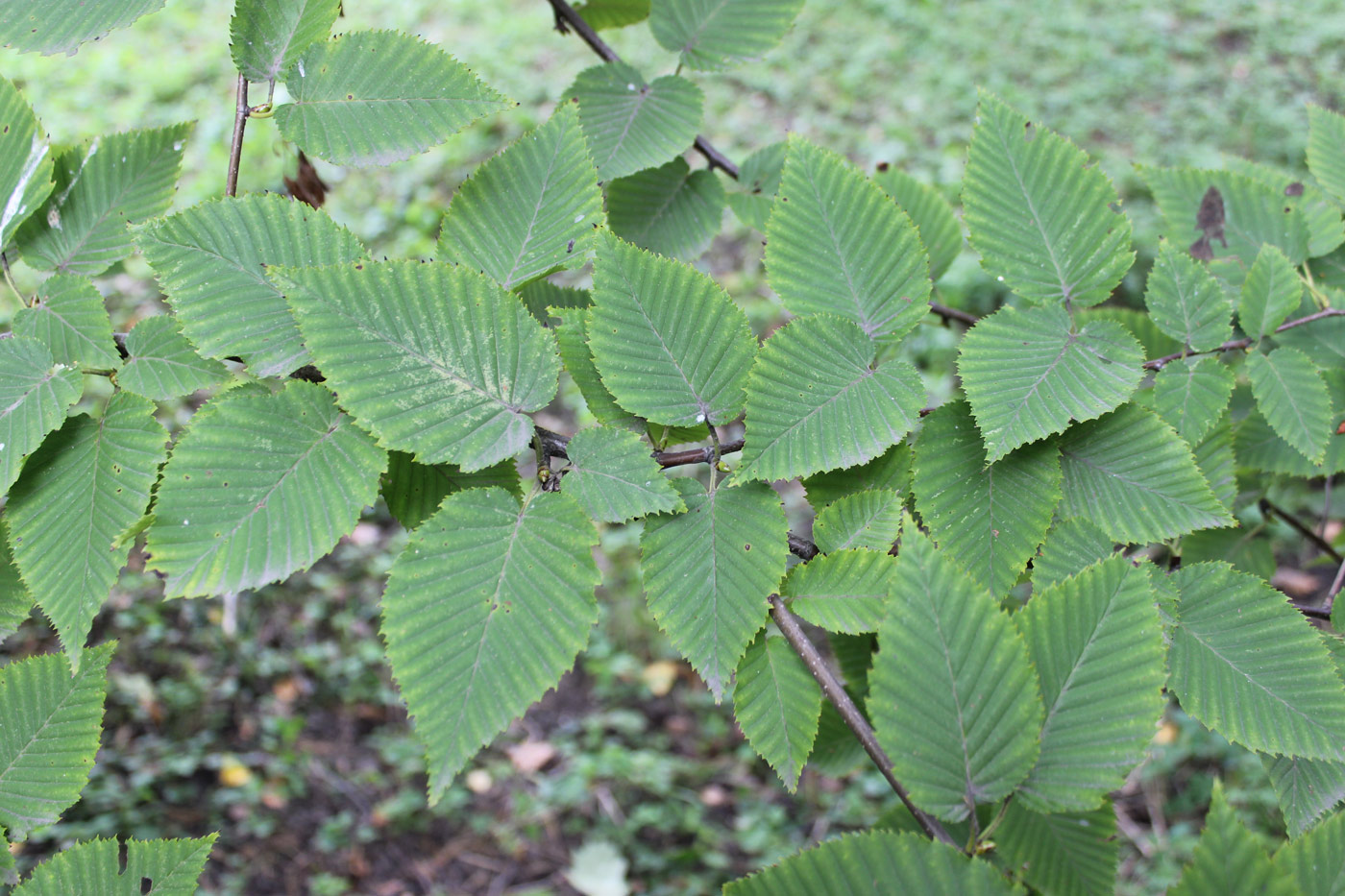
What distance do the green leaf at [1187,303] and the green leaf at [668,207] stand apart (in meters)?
0.58

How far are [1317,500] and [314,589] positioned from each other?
9.98ft

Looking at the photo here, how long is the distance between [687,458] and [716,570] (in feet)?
0.40

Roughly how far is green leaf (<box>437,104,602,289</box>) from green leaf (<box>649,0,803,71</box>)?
39cm

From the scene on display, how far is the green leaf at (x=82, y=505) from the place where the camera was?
756mm

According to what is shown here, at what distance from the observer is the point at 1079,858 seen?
824mm

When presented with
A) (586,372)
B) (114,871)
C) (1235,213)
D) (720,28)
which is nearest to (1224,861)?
(586,372)

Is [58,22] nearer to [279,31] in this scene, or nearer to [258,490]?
[279,31]

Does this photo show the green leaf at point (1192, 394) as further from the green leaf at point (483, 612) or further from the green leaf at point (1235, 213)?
the green leaf at point (483, 612)

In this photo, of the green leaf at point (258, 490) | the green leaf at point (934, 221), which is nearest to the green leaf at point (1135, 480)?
the green leaf at point (934, 221)

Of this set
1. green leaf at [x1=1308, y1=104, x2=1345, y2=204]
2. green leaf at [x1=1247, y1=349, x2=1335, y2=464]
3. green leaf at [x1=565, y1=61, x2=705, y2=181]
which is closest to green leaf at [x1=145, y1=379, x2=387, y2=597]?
green leaf at [x1=565, y1=61, x2=705, y2=181]

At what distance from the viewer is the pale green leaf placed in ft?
2.89

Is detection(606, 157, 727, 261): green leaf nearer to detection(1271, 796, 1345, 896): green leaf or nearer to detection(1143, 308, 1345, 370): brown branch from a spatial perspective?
detection(1143, 308, 1345, 370): brown branch

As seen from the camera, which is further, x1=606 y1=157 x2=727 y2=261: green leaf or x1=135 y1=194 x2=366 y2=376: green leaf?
x1=606 y1=157 x2=727 y2=261: green leaf

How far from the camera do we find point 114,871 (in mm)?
759
